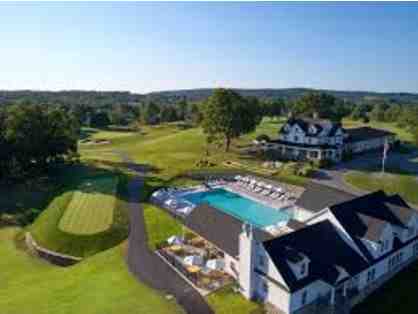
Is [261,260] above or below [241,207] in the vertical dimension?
above

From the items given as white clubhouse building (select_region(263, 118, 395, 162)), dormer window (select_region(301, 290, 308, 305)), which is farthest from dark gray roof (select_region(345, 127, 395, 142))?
dormer window (select_region(301, 290, 308, 305))

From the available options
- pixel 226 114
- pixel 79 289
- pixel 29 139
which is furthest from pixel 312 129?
pixel 79 289

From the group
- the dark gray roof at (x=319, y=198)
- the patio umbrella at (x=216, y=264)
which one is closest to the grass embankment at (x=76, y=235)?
the patio umbrella at (x=216, y=264)

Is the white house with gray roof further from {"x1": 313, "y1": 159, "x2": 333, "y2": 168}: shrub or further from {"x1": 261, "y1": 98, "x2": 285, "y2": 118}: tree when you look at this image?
{"x1": 261, "y1": 98, "x2": 285, "y2": 118}: tree

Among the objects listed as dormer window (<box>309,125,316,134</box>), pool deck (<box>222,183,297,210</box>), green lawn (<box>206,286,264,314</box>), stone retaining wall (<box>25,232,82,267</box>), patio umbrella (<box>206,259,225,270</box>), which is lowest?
stone retaining wall (<box>25,232,82,267</box>)

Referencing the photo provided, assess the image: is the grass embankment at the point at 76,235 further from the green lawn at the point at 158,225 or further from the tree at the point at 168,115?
the tree at the point at 168,115

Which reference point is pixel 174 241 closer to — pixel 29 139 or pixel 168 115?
pixel 29 139
